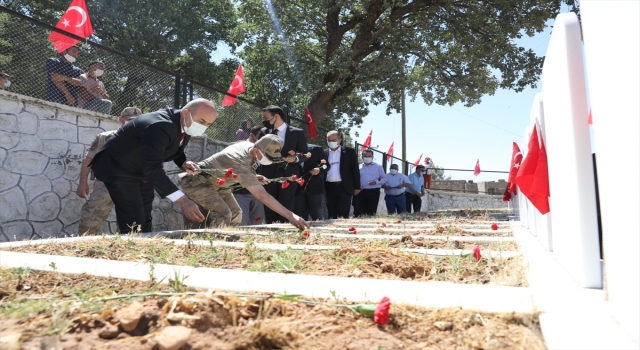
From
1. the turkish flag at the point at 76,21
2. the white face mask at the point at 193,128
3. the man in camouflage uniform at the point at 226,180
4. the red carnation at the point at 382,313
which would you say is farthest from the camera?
the turkish flag at the point at 76,21

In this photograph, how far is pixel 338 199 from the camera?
9383mm

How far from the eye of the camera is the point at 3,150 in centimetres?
546

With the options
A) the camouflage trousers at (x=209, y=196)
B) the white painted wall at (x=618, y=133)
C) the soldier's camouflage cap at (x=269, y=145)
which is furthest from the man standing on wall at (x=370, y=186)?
the white painted wall at (x=618, y=133)

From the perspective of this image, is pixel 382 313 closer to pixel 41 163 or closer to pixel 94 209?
pixel 94 209

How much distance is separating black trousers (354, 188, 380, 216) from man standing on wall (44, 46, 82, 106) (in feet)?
21.0

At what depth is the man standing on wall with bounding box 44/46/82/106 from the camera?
6.04 metres

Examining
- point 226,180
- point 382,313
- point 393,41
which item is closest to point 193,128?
point 226,180

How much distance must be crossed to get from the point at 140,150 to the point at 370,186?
7.01 meters

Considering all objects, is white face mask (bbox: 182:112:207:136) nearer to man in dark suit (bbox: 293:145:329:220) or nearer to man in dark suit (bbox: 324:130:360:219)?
man in dark suit (bbox: 293:145:329:220)

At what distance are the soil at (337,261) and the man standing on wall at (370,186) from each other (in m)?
7.73

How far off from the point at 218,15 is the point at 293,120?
1045 cm

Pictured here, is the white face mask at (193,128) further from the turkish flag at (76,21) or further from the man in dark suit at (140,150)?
the turkish flag at (76,21)

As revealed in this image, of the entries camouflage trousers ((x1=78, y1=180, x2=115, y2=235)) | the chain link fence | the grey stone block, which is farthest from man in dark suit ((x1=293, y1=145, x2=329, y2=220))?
the grey stone block

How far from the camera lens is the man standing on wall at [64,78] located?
6.04 m
